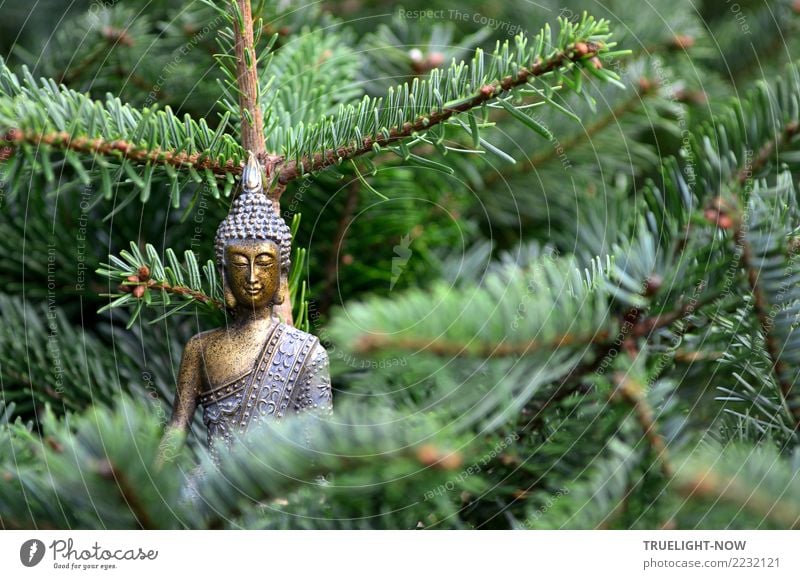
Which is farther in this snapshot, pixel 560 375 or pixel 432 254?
pixel 432 254

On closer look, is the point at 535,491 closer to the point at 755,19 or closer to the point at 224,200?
the point at 224,200

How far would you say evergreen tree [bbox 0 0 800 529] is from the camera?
0.32 metres

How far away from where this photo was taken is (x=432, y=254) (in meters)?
0.70

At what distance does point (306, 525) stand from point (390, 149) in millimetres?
179

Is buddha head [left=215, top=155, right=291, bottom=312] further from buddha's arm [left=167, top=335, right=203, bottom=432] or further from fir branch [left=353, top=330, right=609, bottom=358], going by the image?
fir branch [left=353, top=330, right=609, bottom=358]

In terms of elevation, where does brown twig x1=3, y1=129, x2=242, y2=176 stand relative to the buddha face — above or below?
above

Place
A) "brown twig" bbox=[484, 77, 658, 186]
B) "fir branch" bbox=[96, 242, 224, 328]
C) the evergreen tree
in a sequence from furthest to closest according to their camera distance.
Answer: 1. "brown twig" bbox=[484, 77, 658, 186]
2. "fir branch" bbox=[96, 242, 224, 328]
3. the evergreen tree

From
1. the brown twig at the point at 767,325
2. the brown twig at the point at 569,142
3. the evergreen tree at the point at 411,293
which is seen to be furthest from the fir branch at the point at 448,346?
the brown twig at the point at 569,142

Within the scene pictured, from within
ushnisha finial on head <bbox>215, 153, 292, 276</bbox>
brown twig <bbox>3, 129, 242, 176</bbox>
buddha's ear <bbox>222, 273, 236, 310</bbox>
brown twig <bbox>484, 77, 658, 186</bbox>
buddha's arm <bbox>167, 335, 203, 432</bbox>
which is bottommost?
buddha's arm <bbox>167, 335, 203, 432</bbox>

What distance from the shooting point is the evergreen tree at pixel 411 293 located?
1.05ft

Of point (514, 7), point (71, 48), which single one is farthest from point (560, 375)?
point (514, 7)

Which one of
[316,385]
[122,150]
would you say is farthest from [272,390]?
[122,150]

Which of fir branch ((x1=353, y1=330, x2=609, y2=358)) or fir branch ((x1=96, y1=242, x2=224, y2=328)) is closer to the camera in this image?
fir branch ((x1=353, y1=330, x2=609, y2=358))

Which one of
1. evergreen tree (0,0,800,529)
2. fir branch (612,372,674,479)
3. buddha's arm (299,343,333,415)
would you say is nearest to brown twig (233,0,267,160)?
evergreen tree (0,0,800,529)
